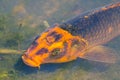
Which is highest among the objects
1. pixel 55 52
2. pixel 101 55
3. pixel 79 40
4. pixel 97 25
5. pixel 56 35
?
pixel 97 25

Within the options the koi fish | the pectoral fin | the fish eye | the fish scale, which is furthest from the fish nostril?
the pectoral fin

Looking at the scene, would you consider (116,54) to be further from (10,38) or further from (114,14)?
(10,38)

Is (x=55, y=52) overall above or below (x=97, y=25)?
below

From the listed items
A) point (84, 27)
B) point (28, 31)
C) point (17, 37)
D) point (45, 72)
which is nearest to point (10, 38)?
point (17, 37)

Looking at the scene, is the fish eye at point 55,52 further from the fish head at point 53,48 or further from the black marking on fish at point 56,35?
the black marking on fish at point 56,35

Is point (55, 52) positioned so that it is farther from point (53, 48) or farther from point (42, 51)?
point (42, 51)

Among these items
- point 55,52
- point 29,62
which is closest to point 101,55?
point 55,52

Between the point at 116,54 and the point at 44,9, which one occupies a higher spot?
the point at 44,9

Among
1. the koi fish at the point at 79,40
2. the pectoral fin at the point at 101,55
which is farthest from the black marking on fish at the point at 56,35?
the pectoral fin at the point at 101,55
